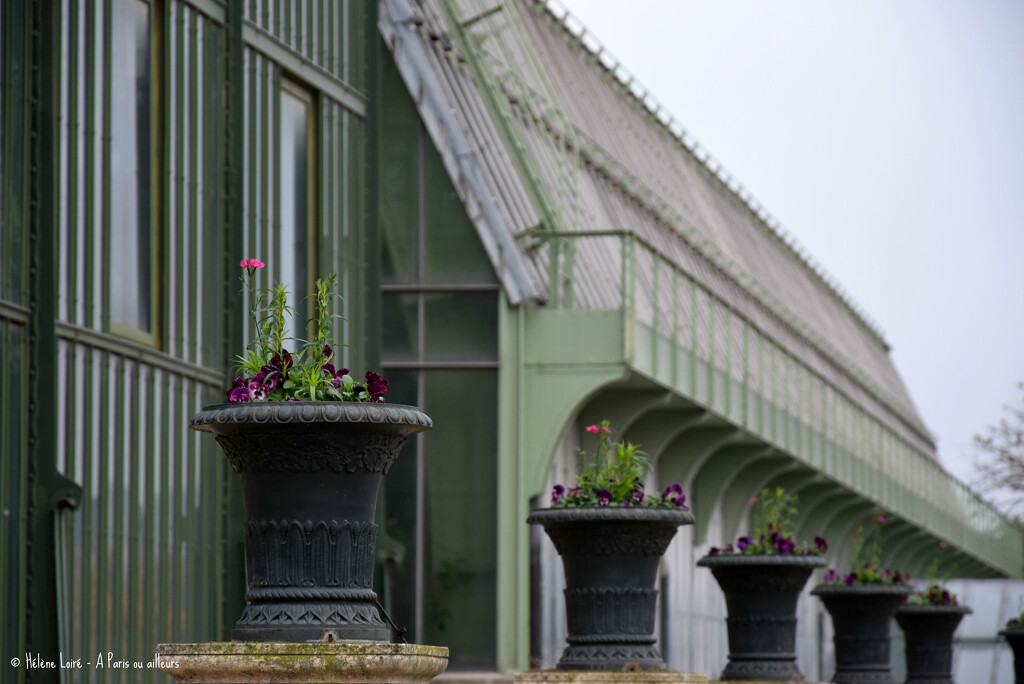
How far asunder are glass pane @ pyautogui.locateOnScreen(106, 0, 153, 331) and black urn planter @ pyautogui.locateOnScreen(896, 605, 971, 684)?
10.2m

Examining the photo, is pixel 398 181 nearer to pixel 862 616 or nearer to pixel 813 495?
pixel 862 616

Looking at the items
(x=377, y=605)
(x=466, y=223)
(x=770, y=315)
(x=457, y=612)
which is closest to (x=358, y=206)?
(x=466, y=223)

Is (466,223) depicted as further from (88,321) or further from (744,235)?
(744,235)

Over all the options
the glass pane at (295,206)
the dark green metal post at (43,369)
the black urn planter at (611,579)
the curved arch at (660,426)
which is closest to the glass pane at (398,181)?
the curved arch at (660,426)

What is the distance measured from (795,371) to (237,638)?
72.6ft

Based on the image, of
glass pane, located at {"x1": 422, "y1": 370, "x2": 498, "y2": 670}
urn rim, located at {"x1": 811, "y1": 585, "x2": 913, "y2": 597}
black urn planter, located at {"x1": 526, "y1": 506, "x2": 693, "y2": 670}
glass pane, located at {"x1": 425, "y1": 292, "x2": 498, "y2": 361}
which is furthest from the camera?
glass pane, located at {"x1": 425, "y1": 292, "x2": 498, "y2": 361}

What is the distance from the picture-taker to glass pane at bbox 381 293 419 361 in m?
21.5

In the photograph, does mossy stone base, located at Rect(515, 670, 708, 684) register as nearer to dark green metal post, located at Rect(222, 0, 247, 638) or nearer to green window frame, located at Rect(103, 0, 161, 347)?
green window frame, located at Rect(103, 0, 161, 347)

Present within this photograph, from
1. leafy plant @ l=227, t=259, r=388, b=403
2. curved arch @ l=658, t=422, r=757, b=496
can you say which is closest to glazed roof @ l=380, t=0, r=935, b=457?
curved arch @ l=658, t=422, r=757, b=496

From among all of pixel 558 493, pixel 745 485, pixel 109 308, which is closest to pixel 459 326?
pixel 109 308

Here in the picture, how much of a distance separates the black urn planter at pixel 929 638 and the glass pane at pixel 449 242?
5687mm

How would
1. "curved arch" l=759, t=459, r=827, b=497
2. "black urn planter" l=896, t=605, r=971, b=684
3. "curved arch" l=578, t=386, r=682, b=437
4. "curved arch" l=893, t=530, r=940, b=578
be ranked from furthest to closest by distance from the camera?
"curved arch" l=893, t=530, r=940, b=578
"curved arch" l=759, t=459, r=827, b=497
"curved arch" l=578, t=386, r=682, b=437
"black urn planter" l=896, t=605, r=971, b=684

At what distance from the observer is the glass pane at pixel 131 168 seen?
13414mm

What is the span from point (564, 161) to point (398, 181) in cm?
275
